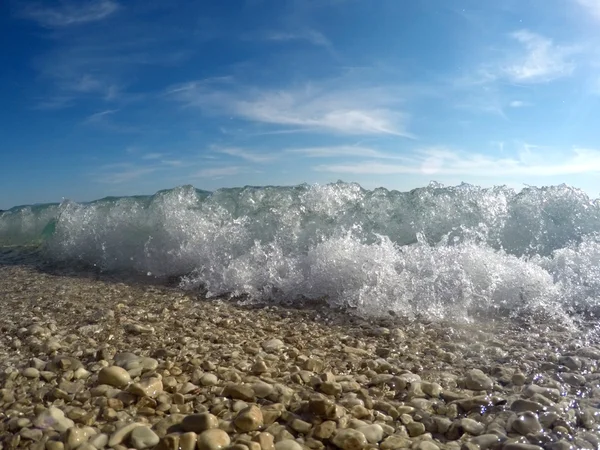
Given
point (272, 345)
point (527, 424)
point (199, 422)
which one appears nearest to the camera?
point (199, 422)

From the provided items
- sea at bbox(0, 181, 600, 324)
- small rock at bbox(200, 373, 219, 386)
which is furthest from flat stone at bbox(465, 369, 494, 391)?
small rock at bbox(200, 373, 219, 386)

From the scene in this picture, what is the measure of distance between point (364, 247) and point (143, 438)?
3.54 m

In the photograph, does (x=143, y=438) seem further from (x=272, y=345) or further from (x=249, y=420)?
(x=272, y=345)

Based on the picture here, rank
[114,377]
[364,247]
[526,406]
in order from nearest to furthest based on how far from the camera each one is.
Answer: [526,406], [114,377], [364,247]

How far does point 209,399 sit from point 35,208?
1287 centimetres

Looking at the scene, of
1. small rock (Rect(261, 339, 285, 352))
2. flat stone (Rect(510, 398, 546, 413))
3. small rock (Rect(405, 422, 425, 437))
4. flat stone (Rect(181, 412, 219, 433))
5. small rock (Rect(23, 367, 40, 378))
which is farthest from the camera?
small rock (Rect(261, 339, 285, 352))

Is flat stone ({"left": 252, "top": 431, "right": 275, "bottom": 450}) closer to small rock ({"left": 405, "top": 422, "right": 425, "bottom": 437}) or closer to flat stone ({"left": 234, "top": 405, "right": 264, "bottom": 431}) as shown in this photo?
flat stone ({"left": 234, "top": 405, "right": 264, "bottom": 431})

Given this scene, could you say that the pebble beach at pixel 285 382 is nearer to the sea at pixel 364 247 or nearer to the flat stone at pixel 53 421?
the flat stone at pixel 53 421

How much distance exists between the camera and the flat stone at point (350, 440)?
2061mm

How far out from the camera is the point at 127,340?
134 inches

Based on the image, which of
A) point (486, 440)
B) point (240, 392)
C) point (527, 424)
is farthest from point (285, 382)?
point (527, 424)

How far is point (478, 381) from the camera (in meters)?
2.80

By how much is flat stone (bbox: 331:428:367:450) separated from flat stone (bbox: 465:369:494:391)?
0.99m

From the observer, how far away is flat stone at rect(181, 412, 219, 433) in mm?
2111
